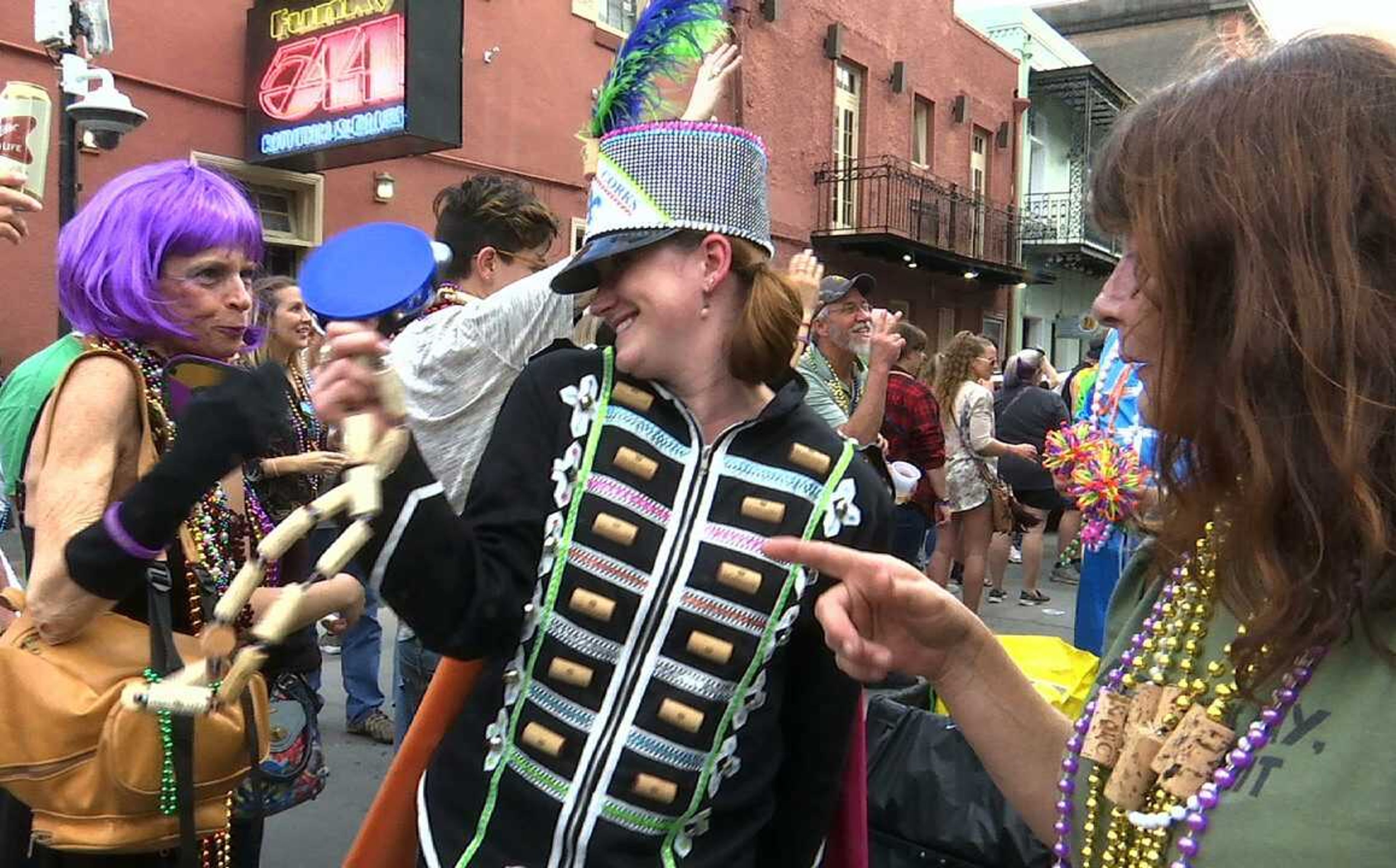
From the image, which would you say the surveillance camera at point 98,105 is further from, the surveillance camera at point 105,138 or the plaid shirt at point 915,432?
the plaid shirt at point 915,432

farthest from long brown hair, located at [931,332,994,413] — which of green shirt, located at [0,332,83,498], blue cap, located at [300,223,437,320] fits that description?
blue cap, located at [300,223,437,320]

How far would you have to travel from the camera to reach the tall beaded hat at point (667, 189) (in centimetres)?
161

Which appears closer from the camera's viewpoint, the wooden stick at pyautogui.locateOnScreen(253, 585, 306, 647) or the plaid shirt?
the wooden stick at pyautogui.locateOnScreen(253, 585, 306, 647)

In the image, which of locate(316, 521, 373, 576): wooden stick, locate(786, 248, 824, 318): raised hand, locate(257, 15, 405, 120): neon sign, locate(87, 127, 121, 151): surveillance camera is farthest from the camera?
locate(257, 15, 405, 120): neon sign

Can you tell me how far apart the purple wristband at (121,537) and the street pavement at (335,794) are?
0.80 m

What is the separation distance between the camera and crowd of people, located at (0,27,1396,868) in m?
1.00

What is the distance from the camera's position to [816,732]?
166 cm

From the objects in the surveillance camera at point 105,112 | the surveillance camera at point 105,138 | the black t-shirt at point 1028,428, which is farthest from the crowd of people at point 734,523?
the black t-shirt at point 1028,428

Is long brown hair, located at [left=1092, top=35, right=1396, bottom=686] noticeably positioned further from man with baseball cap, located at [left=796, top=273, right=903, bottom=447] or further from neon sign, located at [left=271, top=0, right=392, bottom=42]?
neon sign, located at [left=271, top=0, right=392, bottom=42]

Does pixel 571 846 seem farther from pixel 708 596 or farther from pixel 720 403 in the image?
pixel 720 403

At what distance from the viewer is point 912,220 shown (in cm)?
1706

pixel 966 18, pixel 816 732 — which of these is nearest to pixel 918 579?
pixel 816 732

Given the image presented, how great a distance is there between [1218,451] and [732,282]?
2.67 ft

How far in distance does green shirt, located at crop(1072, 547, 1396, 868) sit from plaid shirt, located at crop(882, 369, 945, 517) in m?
5.00
